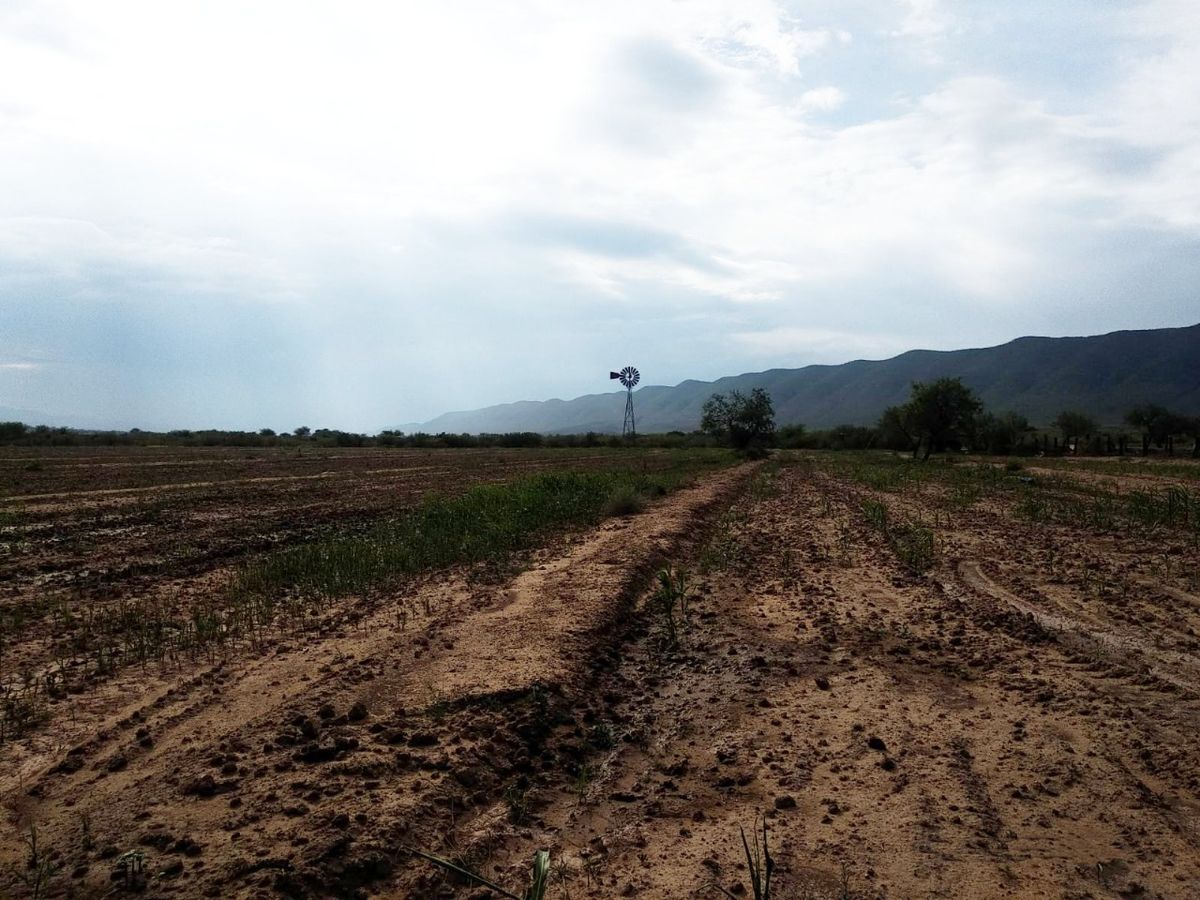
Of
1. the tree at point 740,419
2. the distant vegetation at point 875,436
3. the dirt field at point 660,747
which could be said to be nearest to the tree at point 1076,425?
the distant vegetation at point 875,436

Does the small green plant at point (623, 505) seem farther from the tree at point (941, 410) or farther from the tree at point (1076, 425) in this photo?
the tree at point (1076, 425)

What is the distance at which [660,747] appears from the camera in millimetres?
4551

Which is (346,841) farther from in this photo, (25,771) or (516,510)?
(516,510)

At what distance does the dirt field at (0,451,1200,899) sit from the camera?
10.5 ft

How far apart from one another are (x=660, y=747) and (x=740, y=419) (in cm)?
4418

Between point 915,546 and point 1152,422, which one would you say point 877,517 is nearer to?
point 915,546

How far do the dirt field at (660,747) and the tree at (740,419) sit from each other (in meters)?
38.6

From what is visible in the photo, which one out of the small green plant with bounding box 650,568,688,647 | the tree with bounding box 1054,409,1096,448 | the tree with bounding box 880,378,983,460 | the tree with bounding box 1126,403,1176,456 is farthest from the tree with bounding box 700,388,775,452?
the small green plant with bounding box 650,568,688,647

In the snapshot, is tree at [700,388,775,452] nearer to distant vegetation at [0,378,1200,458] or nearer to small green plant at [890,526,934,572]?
distant vegetation at [0,378,1200,458]

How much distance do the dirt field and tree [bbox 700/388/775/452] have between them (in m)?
38.6

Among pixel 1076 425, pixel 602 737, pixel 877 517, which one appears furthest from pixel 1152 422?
pixel 602 737

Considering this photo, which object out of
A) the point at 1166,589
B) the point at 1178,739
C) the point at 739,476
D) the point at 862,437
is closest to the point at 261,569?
the point at 1178,739

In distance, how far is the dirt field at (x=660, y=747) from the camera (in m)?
3.19

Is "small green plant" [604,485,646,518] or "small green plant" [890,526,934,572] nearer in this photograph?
"small green plant" [890,526,934,572]
